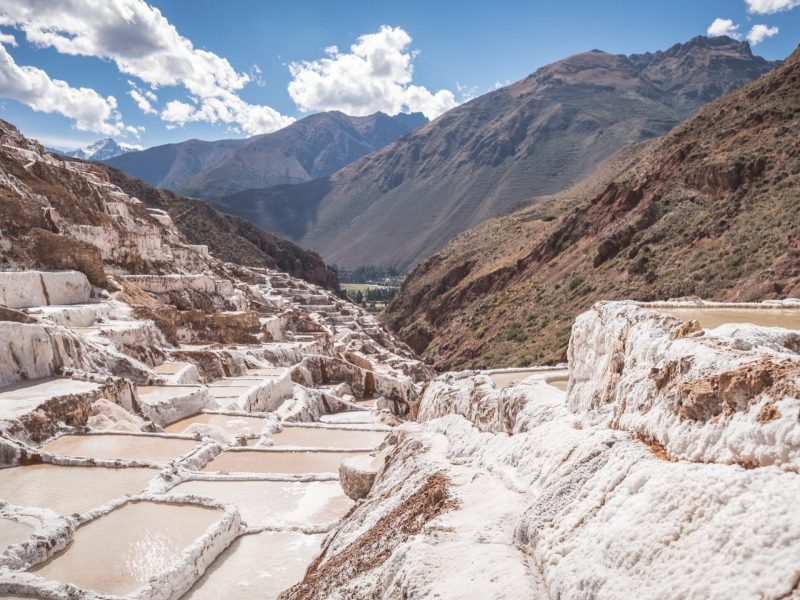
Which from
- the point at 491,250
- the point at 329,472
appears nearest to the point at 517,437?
the point at 329,472

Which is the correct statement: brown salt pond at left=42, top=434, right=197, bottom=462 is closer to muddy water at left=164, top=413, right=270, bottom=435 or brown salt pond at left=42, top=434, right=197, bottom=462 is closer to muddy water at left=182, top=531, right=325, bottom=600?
muddy water at left=164, top=413, right=270, bottom=435

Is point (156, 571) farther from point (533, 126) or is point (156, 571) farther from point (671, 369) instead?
point (533, 126)

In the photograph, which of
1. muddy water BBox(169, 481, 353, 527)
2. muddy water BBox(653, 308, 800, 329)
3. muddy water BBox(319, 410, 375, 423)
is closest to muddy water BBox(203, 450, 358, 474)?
muddy water BBox(169, 481, 353, 527)

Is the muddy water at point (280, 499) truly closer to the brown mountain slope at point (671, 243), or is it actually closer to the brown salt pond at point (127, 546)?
the brown salt pond at point (127, 546)

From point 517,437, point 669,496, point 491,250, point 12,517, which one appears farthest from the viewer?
point 491,250

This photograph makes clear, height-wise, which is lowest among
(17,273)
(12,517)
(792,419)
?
(12,517)

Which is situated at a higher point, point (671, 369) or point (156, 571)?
point (671, 369)
